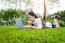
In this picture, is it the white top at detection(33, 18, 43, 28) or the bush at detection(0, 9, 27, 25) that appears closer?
the white top at detection(33, 18, 43, 28)

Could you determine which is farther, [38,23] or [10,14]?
[10,14]

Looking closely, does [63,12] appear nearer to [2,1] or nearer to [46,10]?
[46,10]

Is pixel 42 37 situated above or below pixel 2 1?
below

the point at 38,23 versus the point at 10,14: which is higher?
the point at 10,14

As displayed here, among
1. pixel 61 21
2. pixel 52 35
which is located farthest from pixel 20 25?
pixel 61 21

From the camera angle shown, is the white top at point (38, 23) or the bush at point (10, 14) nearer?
the white top at point (38, 23)

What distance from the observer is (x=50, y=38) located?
7.18 metres

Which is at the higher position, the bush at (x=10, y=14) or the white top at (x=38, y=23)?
the bush at (x=10, y=14)

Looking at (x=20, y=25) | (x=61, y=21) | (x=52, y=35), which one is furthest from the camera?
(x=61, y=21)

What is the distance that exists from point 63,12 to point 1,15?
85.0 inches

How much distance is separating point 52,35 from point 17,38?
874 millimetres

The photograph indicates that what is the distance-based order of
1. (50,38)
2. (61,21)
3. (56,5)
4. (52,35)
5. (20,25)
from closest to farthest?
(50,38)
(52,35)
(20,25)
(61,21)
(56,5)

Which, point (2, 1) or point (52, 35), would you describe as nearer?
point (52, 35)

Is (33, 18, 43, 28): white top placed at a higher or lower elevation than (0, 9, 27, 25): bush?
lower
